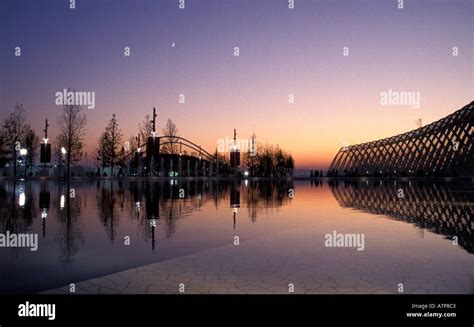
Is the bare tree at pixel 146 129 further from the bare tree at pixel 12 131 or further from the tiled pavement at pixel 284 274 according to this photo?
the tiled pavement at pixel 284 274

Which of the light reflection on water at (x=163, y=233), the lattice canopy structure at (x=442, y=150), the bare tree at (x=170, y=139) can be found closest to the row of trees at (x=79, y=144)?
the bare tree at (x=170, y=139)

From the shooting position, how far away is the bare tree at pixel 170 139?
90.1 m

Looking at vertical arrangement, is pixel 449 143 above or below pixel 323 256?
above

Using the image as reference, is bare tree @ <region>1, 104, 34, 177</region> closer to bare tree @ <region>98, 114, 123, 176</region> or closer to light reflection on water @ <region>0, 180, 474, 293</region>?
bare tree @ <region>98, 114, 123, 176</region>

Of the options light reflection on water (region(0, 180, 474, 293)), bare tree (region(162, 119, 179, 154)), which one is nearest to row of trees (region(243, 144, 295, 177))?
bare tree (region(162, 119, 179, 154))

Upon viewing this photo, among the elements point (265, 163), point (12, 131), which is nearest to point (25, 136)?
point (12, 131)

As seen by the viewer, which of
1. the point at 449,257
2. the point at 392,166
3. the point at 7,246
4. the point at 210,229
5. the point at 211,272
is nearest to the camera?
the point at 211,272

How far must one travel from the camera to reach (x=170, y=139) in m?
92.5

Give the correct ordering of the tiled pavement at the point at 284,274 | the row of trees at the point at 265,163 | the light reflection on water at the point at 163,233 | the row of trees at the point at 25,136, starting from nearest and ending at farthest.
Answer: the tiled pavement at the point at 284,274 → the light reflection on water at the point at 163,233 → the row of trees at the point at 25,136 → the row of trees at the point at 265,163
